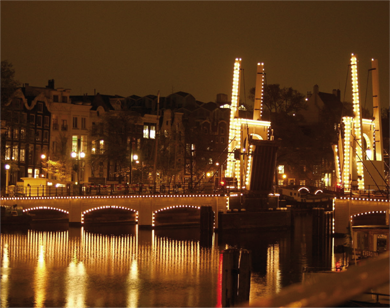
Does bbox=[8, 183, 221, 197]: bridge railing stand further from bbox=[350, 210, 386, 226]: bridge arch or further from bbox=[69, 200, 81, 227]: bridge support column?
bbox=[350, 210, 386, 226]: bridge arch

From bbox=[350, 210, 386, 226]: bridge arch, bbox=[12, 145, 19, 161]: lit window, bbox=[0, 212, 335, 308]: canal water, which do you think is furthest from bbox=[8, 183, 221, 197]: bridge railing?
bbox=[12, 145, 19, 161]: lit window

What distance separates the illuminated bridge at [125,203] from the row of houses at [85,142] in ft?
34.1

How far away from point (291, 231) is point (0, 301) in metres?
28.9

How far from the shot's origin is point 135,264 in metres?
29.3

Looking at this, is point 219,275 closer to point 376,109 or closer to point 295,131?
point 376,109

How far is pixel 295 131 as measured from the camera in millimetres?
65188

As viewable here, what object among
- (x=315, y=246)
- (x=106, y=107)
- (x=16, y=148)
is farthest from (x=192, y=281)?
(x=106, y=107)

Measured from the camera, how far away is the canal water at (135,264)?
21172 mm

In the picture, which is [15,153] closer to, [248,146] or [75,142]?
[75,142]

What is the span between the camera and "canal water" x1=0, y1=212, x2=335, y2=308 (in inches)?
834

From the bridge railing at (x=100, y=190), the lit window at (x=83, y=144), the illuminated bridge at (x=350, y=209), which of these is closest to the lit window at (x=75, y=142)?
the lit window at (x=83, y=144)

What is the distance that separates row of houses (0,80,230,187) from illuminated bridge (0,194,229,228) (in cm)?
1038

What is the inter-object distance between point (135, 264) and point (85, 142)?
4019 cm

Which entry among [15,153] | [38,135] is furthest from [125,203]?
[38,135]
